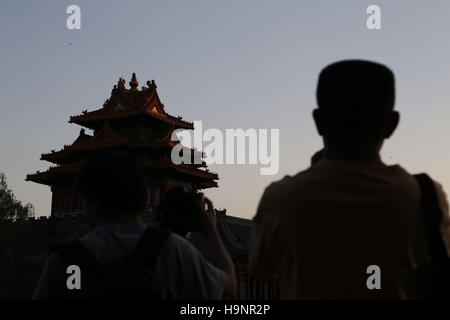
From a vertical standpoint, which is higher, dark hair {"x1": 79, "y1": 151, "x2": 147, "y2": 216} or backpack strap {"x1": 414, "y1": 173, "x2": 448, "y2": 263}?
dark hair {"x1": 79, "y1": 151, "x2": 147, "y2": 216}

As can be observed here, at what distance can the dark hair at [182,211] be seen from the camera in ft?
8.23

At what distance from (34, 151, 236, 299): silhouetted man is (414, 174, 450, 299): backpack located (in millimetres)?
739

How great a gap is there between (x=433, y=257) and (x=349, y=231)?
0.77 feet

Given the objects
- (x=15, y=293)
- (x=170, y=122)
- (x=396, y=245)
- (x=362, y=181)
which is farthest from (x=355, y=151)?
(x=170, y=122)

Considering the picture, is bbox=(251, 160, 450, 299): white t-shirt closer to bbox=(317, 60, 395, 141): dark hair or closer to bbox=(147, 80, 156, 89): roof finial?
bbox=(317, 60, 395, 141): dark hair

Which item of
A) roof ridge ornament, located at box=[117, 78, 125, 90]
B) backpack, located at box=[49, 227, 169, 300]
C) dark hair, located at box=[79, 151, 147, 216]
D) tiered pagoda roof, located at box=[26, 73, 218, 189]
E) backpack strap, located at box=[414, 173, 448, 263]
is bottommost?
backpack, located at box=[49, 227, 169, 300]

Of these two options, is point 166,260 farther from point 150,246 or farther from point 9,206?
point 9,206

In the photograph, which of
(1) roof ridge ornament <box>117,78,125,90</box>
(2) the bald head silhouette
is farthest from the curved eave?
(2) the bald head silhouette

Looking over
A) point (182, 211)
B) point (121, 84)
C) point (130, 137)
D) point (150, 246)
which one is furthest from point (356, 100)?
point (121, 84)

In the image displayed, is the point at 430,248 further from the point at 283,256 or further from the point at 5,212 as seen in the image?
the point at 5,212

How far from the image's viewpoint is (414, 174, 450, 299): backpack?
1695mm

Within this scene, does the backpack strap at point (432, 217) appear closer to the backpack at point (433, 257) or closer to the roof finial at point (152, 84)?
the backpack at point (433, 257)

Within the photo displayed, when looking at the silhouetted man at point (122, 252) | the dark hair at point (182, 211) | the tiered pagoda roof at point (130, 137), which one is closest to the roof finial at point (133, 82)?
the tiered pagoda roof at point (130, 137)

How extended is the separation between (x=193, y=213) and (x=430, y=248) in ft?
3.35
